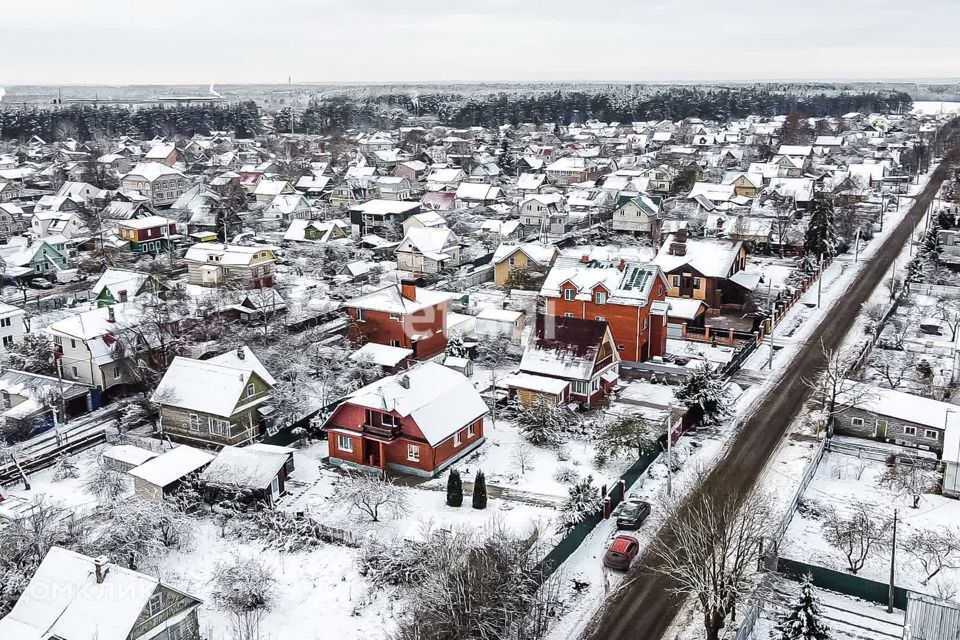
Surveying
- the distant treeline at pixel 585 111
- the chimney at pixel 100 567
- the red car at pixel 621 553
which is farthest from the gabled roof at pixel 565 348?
the distant treeline at pixel 585 111

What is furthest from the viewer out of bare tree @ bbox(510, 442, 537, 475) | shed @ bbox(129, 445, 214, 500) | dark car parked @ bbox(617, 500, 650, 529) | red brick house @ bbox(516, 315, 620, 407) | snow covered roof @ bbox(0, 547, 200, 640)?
A: red brick house @ bbox(516, 315, 620, 407)

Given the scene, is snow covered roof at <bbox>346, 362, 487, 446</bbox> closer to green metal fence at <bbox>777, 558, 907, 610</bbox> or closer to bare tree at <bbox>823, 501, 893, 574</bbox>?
green metal fence at <bbox>777, 558, 907, 610</bbox>

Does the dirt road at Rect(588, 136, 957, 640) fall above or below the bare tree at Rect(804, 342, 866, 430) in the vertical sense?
below

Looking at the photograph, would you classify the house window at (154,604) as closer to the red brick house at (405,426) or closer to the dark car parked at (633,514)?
the red brick house at (405,426)

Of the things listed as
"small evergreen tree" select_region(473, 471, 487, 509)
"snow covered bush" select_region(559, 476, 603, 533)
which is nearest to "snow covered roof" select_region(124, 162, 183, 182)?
"small evergreen tree" select_region(473, 471, 487, 509)

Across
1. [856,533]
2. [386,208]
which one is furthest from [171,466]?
[386,208]

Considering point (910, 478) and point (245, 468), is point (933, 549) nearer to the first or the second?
point (910, 478)
